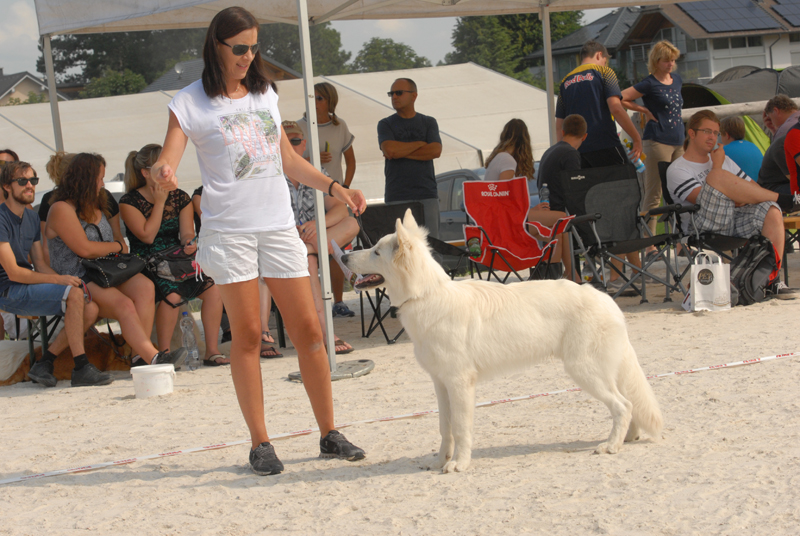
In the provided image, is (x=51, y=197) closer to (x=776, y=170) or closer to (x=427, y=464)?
(x=427, y=464)

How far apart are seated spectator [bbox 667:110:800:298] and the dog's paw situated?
414 centimetres

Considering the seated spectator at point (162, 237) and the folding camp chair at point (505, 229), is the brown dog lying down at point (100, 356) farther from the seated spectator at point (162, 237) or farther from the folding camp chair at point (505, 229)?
the folding camp chair at point (505, 229)

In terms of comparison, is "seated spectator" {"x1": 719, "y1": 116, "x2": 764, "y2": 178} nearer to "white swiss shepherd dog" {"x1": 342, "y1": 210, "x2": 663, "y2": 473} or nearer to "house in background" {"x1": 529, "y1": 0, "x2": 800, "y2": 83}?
"white swiss shepherd dog" {"x1": 342, "y1": 210, "x2": 663, "y2": 473}

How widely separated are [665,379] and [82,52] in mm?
82073

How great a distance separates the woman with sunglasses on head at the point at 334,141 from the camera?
25.1ft

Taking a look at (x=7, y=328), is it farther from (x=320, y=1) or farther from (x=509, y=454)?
(x=509, y=454)

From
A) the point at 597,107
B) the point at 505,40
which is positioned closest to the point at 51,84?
the point at 597,107

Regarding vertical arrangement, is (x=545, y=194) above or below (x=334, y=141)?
below

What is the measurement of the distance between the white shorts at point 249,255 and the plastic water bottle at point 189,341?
3021 mm

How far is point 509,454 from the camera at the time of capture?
11.0 feet

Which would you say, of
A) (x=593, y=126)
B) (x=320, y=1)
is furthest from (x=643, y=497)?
(x=320, y=1)

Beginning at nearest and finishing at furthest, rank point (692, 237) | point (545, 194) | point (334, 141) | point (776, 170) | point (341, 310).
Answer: point (692, 237) → point (545, 194) → point (776, 170) → point (334, 141) → point (341, 310)

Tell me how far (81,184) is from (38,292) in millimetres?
879

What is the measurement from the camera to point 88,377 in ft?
18.2
